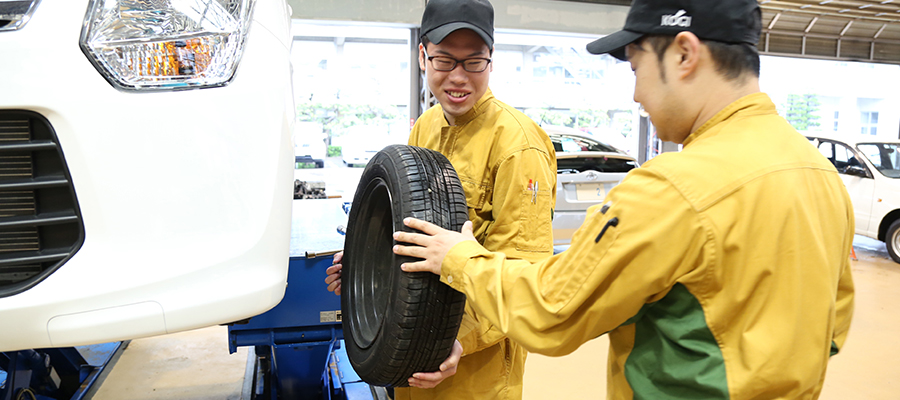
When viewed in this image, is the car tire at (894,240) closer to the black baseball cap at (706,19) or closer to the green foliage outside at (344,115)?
the green foliage outside at (344,115)

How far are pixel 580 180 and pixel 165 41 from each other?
4902 millimetres

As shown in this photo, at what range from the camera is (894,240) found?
22.3 ft

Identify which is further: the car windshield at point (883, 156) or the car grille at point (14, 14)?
the car windshield at point (883, 156)

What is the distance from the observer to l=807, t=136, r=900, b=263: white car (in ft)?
22.2

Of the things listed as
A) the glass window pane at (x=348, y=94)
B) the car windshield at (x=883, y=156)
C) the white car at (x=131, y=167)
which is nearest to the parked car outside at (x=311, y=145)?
the glass window pane at (x=348, y=94)

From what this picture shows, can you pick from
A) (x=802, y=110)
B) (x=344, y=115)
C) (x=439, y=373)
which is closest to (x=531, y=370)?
(x=439, y=373)

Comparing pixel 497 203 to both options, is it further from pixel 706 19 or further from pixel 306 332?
pixel 306 332

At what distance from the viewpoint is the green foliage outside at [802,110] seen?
37.3 ft

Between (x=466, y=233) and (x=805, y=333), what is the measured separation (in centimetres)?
67

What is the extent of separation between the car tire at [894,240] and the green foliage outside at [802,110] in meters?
5.11

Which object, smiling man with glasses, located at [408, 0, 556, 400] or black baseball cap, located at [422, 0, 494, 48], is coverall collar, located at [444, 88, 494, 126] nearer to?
smiling man with glasses, located at [408, 0, 556, 400]

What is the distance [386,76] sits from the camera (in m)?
9.12

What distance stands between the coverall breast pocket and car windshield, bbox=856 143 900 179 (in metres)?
7.27

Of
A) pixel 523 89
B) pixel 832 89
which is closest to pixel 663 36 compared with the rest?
pixel 523 89
